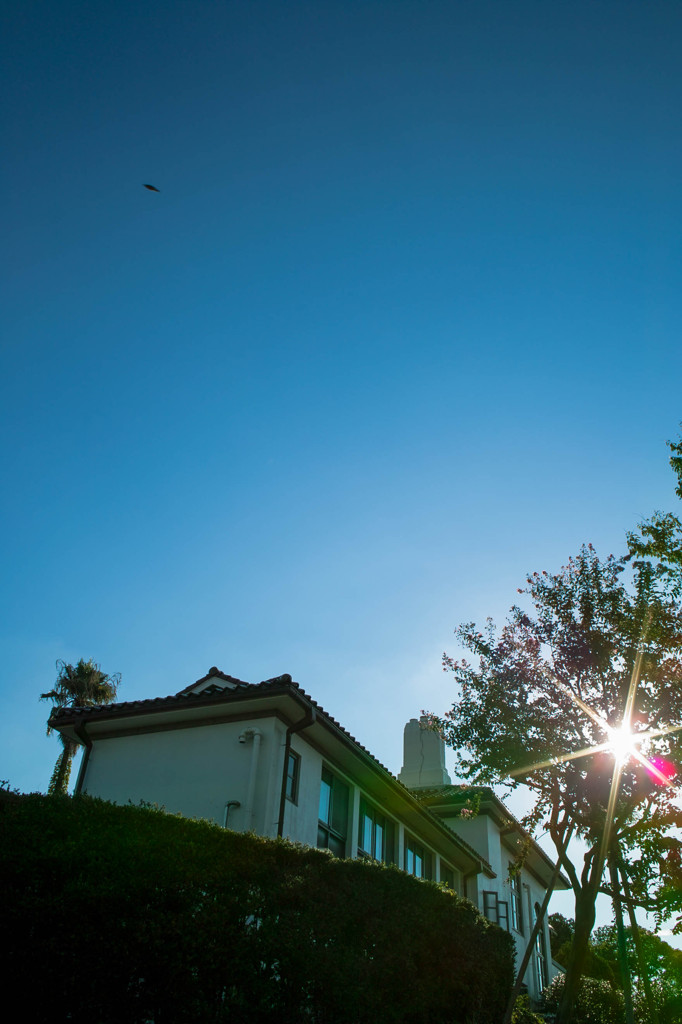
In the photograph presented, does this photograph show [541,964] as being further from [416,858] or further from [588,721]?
[588,721]

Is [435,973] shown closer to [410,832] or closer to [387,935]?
[387,935]

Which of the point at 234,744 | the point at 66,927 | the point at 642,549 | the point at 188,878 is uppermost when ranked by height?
the point at 642,549

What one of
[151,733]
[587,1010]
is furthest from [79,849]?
[587,1010]

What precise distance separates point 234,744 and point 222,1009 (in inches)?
293

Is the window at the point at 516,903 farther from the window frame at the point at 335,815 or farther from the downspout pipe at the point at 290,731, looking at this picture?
the downspout pipe at the point at 290,731

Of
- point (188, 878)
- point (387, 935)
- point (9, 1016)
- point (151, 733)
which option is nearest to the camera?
point (9, 1016)

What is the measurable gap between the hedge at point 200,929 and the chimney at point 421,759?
57.3 feet

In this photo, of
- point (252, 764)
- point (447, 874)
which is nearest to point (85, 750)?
point (252, 764)

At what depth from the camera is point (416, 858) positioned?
63.9 feet

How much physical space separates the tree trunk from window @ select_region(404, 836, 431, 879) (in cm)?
536

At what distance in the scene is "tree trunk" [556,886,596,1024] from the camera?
43.3ft

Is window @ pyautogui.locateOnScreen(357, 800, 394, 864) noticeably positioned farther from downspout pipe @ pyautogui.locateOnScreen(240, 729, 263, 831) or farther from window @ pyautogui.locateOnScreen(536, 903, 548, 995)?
window @ pyautogui.locateOnScreen(536, 903, 548, 995)

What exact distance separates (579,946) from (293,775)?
590cm

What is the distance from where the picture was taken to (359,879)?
7746 millimetres
